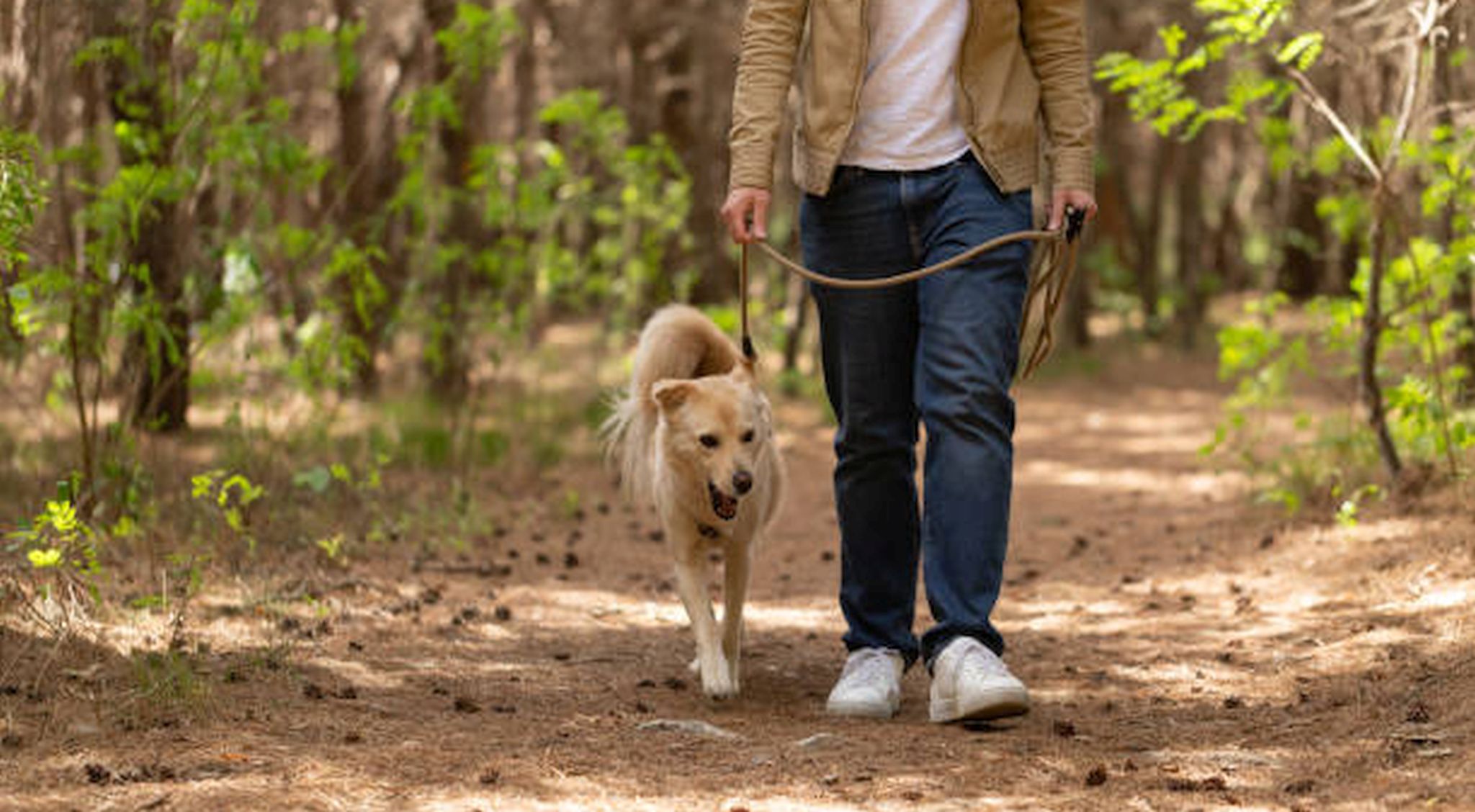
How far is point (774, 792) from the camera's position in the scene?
3498mm

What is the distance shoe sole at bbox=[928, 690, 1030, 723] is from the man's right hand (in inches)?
52.2

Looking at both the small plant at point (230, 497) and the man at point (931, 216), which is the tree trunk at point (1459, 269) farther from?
the small plant at point (230, 497)

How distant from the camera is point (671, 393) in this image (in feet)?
15.9

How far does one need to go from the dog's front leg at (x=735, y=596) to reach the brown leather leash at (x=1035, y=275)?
0.59 meters

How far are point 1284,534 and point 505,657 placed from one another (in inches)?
149

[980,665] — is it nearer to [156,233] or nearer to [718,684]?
[718,684]

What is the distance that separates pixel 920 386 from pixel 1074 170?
738 millimetres

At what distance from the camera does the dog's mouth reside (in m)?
4.73

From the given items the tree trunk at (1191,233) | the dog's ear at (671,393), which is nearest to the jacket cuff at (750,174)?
the dog's ear at (671,393)

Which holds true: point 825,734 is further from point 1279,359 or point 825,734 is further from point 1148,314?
point 1148,314

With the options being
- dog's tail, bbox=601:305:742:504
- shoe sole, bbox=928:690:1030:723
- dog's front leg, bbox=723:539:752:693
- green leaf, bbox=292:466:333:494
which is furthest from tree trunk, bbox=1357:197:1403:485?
green leaf, bbox=292:466:333:494

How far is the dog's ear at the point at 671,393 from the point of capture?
4.82 metres

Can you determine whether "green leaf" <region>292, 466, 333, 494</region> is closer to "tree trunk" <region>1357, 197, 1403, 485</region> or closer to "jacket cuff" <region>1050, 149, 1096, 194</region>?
"jacket cuff" <region>1050, 149, 1096, 194</region>

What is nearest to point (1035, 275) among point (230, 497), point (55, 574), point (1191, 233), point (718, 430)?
point (718, 430)
